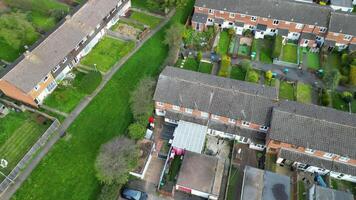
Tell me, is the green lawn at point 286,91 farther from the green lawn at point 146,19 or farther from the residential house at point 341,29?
the green lawn at point 146,19

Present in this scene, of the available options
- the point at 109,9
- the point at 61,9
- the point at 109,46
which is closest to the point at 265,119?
the point at 109,46

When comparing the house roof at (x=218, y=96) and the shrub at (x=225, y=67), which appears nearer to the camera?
the house roof at (x=218, y=96)

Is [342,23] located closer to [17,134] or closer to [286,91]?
[286,91]

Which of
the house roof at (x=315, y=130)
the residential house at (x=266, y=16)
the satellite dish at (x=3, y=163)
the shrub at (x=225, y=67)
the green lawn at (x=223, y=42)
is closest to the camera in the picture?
the house roof at (x=315, y=130)

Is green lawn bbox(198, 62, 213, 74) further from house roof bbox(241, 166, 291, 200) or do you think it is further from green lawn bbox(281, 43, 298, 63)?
house roof bbox(241, 166, 291, 200)

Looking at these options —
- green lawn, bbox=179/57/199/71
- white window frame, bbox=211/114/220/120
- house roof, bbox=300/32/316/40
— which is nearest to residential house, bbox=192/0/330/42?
house roof, bbox=300/32/316/40

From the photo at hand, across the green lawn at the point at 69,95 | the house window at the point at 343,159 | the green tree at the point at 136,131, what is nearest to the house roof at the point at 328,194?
the house window at the point at 343,159

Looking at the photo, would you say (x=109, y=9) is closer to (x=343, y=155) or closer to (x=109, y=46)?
(x=109, y=46)
